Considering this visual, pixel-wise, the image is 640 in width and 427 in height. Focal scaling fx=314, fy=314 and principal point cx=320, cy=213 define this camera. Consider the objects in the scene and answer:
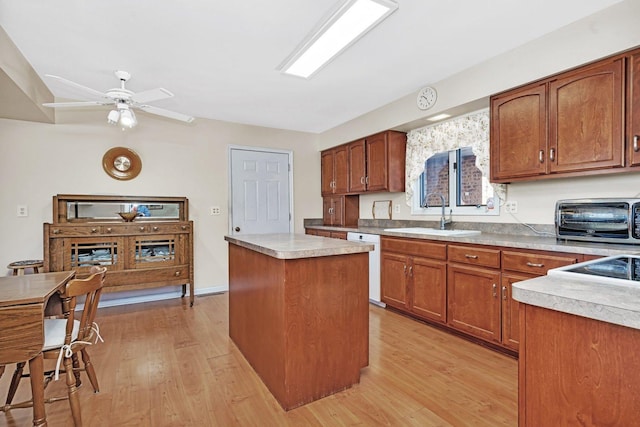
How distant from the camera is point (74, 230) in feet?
10.7

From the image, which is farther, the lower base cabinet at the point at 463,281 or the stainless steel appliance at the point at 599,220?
the lower base cabinet at the point at 463,281

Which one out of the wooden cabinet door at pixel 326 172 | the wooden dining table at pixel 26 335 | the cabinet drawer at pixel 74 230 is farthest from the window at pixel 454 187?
the cabinet drawer at pixel 74 230

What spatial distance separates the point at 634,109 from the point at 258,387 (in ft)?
9.67

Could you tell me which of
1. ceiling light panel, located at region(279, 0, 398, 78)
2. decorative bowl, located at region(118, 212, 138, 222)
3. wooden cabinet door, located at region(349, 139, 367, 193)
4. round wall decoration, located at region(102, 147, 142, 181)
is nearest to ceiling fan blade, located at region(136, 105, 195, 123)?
ceiling light panel, located at region(279, 0, 398, 78)

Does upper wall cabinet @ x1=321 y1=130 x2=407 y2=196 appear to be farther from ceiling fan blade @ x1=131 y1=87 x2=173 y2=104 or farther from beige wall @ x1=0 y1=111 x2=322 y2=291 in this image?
ceiling fan blade @ x1=131 y1=87 x2=173 y2=104

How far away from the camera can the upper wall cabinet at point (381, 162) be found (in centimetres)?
391

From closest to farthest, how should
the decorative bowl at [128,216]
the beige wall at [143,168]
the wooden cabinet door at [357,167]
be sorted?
1. the beige wall at [143,168]
2. the decorative bowl at [128,216]
3. the wooden cabinet door at [357,167]

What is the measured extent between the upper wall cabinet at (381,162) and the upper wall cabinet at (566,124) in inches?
51.5

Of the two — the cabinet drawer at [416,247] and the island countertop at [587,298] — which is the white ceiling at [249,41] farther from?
the island countertop at [587,298]

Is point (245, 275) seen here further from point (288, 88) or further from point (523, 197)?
point (523, 197)

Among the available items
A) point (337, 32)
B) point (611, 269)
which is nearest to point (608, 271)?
point (611, 269)

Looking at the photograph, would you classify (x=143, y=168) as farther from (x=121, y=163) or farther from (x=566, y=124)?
(x=566, y=124)

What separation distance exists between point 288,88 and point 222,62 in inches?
31.1

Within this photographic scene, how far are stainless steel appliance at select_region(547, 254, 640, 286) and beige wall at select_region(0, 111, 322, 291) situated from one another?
4039 mm
